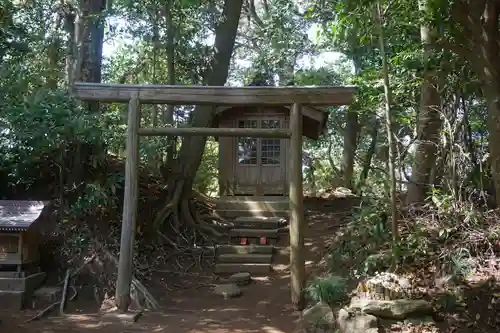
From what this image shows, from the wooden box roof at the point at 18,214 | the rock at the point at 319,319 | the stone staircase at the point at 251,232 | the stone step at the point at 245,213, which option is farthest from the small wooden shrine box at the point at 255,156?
the rock at the point at 319,319

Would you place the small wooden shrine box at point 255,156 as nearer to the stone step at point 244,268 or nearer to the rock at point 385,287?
the stone step at point 244,268

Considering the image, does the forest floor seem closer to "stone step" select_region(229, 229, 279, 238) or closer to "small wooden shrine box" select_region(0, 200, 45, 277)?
"stone step" select_region(229, 229, 279, 238)

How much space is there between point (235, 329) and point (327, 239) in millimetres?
4647

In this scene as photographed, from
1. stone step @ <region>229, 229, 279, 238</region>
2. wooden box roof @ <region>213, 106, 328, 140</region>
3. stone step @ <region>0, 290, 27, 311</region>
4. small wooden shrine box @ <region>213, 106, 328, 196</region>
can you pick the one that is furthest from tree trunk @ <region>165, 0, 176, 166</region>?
stone step @ <region>0, 290, 27, 311</region>

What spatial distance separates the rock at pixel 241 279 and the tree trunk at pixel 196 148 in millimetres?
1786

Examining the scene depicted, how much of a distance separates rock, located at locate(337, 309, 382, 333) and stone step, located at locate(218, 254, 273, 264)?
4.51 metres

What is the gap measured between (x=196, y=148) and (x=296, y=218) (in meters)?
4.74

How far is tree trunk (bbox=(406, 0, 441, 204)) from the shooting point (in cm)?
799

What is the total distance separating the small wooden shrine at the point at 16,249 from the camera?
25.5 feet

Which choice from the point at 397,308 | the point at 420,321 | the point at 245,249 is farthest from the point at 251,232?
the point at 420,321

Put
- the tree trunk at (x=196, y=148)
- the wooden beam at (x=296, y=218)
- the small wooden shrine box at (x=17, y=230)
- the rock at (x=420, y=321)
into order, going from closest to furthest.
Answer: the rock at (x=420, y=321) < the wooden beam at (x=296, y=218) < the small wooden shrine box at (x=17, y=230) < the tree trunk at (x=196, y=148)

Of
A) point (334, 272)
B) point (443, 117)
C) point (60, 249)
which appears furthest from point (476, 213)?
point (60, 249)

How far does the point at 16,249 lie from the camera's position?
312 inches

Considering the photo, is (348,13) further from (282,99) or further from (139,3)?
(139,3)
